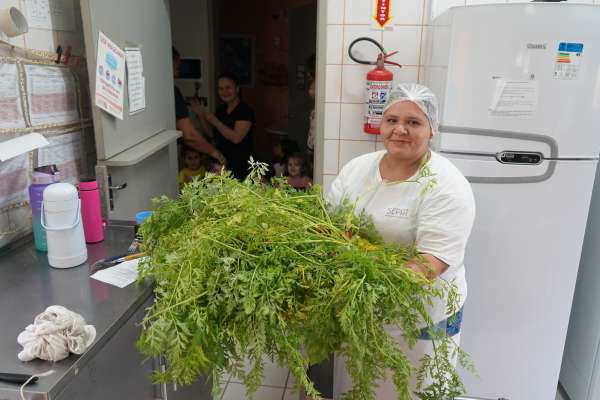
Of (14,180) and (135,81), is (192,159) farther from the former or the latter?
(14,180)

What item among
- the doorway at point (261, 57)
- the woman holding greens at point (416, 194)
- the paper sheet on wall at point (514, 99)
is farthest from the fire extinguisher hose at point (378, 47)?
the doorway at point (261, 57)

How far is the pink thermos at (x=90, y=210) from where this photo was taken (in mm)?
1705

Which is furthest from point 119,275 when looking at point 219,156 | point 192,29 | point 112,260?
point 192,29

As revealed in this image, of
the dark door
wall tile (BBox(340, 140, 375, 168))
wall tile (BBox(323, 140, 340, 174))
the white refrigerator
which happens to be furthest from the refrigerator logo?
the dark door

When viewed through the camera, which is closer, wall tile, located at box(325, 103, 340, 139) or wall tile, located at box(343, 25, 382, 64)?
wall tile, located at box(343, 25, 382, 64)

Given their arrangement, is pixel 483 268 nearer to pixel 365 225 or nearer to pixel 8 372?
pixel 365 225

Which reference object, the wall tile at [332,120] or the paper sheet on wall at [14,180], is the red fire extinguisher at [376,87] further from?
the paper sheet on wall at [14,180]

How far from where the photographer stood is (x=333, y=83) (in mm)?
2475

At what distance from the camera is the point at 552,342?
2164mm

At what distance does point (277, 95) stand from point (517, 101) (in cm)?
420

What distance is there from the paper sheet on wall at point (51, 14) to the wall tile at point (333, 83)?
1.20 m

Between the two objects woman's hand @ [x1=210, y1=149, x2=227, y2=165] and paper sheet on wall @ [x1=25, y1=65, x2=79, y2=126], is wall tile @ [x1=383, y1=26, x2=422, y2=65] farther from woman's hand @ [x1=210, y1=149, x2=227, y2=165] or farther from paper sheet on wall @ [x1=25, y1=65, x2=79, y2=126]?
woman's hand @ [x1=210, y1=149, x2=227, y2=165]

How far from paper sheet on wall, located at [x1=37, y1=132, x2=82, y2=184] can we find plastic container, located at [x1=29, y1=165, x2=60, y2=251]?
0.17 metres

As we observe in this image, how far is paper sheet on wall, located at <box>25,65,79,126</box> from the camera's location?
5.74 ft
